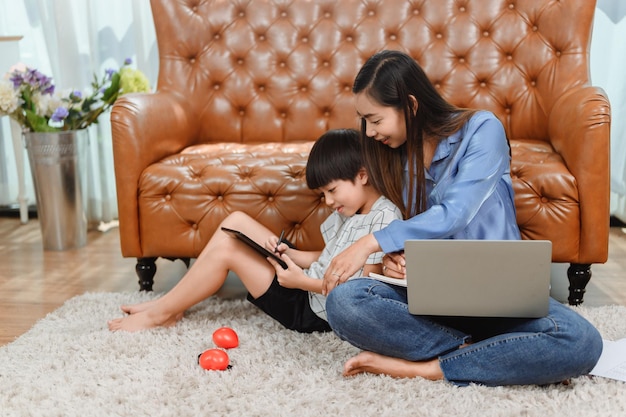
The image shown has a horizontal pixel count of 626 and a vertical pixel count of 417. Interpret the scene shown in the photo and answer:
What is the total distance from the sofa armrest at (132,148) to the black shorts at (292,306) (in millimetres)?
523

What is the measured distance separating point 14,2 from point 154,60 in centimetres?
74

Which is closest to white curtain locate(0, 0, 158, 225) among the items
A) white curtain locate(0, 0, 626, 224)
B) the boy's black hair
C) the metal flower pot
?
white curtain locate(0, 0, 626, 224)

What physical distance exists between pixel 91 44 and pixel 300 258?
1876 millimetres

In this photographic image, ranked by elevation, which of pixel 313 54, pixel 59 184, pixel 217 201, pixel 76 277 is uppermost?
pixel 313 54

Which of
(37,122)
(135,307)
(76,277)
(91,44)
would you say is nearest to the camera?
(135,307)

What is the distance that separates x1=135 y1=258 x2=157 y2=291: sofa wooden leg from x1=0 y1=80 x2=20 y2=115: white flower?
0.92 meters

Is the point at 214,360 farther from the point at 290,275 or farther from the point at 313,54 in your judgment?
the point at 313,54

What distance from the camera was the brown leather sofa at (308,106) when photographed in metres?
1.94

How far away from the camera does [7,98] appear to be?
2.60 m

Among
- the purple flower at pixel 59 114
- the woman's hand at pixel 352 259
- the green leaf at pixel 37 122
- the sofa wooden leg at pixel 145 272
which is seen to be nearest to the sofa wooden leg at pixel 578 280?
the woman's hand at pixel 352 259

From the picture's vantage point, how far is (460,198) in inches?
58.4

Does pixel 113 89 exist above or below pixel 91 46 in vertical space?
below

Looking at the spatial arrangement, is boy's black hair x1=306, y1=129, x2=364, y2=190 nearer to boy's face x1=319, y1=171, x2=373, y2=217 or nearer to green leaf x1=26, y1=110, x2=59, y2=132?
boy's face x1=319, y1=171, x2=373, y2=217

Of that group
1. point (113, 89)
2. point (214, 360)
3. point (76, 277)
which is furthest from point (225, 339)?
point (113, 89)
